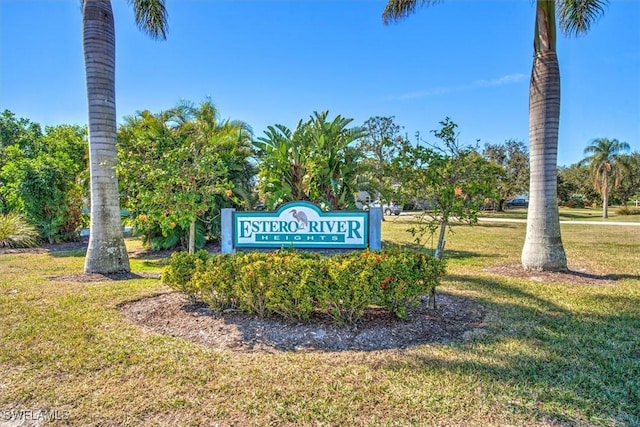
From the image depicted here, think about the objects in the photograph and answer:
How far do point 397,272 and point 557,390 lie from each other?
174cm

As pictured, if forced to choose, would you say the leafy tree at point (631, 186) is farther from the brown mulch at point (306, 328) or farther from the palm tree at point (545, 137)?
the brown mulch at point (306, 328)

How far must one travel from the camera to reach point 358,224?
18.7 ft

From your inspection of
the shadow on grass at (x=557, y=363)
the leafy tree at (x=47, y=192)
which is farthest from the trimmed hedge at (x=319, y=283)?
the leafy tree at (x=47, y=192)

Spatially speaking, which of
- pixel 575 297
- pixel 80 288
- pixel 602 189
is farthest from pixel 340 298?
pixel 602 189

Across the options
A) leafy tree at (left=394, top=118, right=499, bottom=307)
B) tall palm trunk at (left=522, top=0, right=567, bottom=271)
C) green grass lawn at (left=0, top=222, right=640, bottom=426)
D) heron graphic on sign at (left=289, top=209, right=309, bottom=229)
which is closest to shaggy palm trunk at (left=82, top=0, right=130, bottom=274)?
green grass lawn at (left=0, top=222, right=640, bottom=426)

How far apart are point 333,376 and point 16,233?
1427 cm

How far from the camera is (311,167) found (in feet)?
26.9

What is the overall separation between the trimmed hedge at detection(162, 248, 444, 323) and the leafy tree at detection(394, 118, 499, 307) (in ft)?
4.67

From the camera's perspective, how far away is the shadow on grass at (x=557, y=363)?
8.87 feet

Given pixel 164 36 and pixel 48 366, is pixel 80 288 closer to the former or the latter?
pixel 48 366

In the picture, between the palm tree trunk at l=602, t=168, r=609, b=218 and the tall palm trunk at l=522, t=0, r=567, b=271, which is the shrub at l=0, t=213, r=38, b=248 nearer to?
the tall palm trunk at l=522, t=0, r=567, b=271

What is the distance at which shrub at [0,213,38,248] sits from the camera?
12703mm

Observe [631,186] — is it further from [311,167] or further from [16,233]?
[16,233]

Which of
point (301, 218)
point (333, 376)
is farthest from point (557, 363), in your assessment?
point (301, 218)
